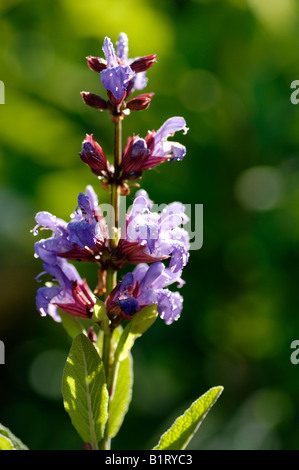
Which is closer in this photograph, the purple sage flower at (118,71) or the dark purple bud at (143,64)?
the purple sage flower at (118,71)

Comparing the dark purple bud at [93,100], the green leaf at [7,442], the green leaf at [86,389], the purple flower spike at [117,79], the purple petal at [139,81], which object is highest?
the purple petal at [139,81]

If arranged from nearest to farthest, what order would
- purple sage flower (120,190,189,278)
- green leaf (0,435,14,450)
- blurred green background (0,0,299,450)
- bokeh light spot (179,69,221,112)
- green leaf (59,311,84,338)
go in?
1. green leaf (0,435,14,450)
2. purple sage flower (120,190,189,278)
3. green leaf (59,311,84,338)
4. blurred green background (0,0,299,450)
5. bokeh light spot (179,69,221,112)

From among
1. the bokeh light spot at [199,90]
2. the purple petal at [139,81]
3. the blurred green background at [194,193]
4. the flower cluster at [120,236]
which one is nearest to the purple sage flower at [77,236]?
the flower cluster at [120,236]

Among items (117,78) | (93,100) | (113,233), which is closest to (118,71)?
(117,78)

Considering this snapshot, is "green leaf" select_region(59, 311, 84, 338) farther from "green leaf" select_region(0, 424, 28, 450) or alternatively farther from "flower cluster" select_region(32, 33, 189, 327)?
"green leaf" select_region(0, 424, 28, 450)

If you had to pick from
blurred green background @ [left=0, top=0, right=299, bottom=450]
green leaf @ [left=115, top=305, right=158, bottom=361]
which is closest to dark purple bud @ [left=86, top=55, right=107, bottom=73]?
green leaf @ [left=115, top=305, right=158, bottom=361]

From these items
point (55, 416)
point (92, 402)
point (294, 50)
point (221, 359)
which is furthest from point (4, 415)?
point (294, 50)

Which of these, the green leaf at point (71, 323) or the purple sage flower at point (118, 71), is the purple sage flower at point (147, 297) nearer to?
the green leaf at point (71, 323)
